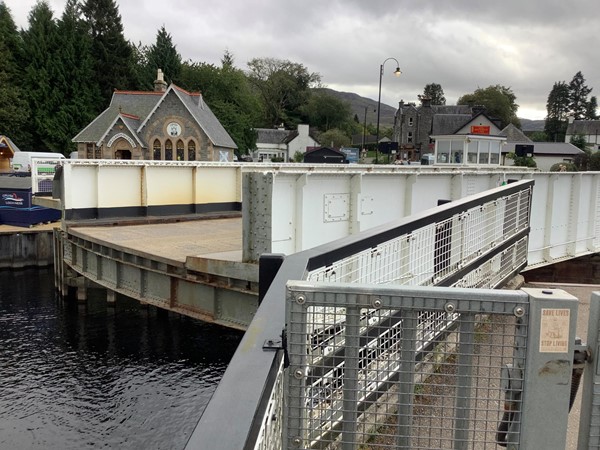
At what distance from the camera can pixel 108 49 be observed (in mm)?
69688

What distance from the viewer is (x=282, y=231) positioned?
8.89 metres

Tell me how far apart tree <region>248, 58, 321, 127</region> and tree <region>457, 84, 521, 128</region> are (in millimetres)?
34599

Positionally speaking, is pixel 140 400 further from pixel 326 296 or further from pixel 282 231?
pixel 326 296

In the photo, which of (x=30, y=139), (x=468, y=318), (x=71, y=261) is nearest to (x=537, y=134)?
(x=30, y=139)

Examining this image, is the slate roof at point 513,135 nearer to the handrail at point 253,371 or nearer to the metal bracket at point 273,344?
the handrail at point 253,371

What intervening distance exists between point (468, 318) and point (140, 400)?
1160 centimetres

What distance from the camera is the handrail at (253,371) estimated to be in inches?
57.9

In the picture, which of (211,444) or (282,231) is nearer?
(211,444)

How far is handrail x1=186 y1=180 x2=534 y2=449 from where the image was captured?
1.47 metres

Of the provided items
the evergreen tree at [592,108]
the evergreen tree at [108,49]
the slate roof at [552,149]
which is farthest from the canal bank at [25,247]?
the evergreen tree at [592,108]

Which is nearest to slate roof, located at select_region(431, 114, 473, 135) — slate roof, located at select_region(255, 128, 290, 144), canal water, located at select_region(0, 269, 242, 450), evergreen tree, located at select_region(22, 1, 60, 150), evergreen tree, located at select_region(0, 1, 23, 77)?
slate roof, located at select_region(255, 128, 290, 144)

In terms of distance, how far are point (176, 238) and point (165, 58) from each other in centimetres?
6090

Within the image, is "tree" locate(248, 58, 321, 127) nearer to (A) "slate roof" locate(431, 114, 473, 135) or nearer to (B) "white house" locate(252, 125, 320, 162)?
(B) "white house" locate(252, 125, 320, 162)

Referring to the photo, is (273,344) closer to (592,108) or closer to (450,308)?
(450,308)
